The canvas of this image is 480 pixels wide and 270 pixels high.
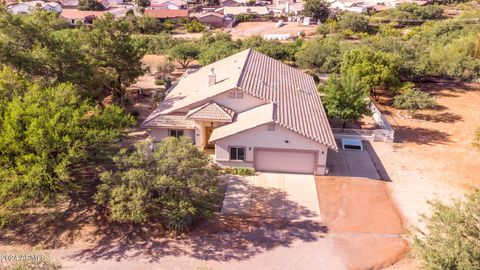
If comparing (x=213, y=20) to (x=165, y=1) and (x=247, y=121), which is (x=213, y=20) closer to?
(x=165, y=1)

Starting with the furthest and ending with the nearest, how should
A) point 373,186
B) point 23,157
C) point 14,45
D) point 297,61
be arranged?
1. point 297,61
2. point 14,45
3. point 373,186
4. point 23,157

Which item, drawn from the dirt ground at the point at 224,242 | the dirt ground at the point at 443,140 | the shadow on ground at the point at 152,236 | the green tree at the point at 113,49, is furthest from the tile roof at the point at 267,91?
→ the shadow on ground at the point at 152,236

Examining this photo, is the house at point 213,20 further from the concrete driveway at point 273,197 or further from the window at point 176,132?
the concrete driveway at point 273,197

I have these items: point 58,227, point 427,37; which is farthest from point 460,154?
point 427,37

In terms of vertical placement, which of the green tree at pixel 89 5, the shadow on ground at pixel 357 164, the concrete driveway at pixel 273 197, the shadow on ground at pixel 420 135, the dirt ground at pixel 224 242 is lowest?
the dirt ground at pixel 224 242

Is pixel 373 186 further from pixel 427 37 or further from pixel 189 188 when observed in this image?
pixel 427 37

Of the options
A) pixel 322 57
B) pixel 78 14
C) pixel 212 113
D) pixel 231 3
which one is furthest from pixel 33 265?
pixel 231 3

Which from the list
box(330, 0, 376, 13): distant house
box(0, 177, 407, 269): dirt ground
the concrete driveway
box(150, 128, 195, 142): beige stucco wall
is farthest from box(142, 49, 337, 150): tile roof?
box(330, 0, 376, 13): distant house
